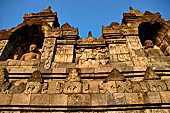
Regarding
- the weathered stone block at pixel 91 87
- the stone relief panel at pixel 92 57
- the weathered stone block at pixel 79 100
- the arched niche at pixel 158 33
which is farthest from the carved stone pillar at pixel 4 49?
the arched niche at pixel 158 33

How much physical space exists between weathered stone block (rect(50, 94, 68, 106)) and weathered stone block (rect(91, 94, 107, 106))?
101 cm

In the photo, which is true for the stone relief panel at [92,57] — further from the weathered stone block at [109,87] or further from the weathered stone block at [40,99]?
the weathered stone block at [40,99]

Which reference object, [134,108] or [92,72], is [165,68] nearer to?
[134,108]

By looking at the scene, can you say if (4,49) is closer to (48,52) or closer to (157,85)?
(48,52)

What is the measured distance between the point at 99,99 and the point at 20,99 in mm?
2846

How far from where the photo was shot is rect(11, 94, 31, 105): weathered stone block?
5.20m

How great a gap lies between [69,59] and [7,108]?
3.67 metres

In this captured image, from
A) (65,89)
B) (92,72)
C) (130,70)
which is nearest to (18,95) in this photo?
(65,89)

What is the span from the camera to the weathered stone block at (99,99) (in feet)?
16.9

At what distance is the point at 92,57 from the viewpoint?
840cm

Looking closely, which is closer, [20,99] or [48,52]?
[20,99]

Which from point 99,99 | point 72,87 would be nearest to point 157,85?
point 99,99

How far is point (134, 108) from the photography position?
5125mm

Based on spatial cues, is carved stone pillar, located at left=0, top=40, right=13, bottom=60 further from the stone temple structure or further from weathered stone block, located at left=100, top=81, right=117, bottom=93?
weathered stone block, located at left=100, top=81, right=117, bottom=93
